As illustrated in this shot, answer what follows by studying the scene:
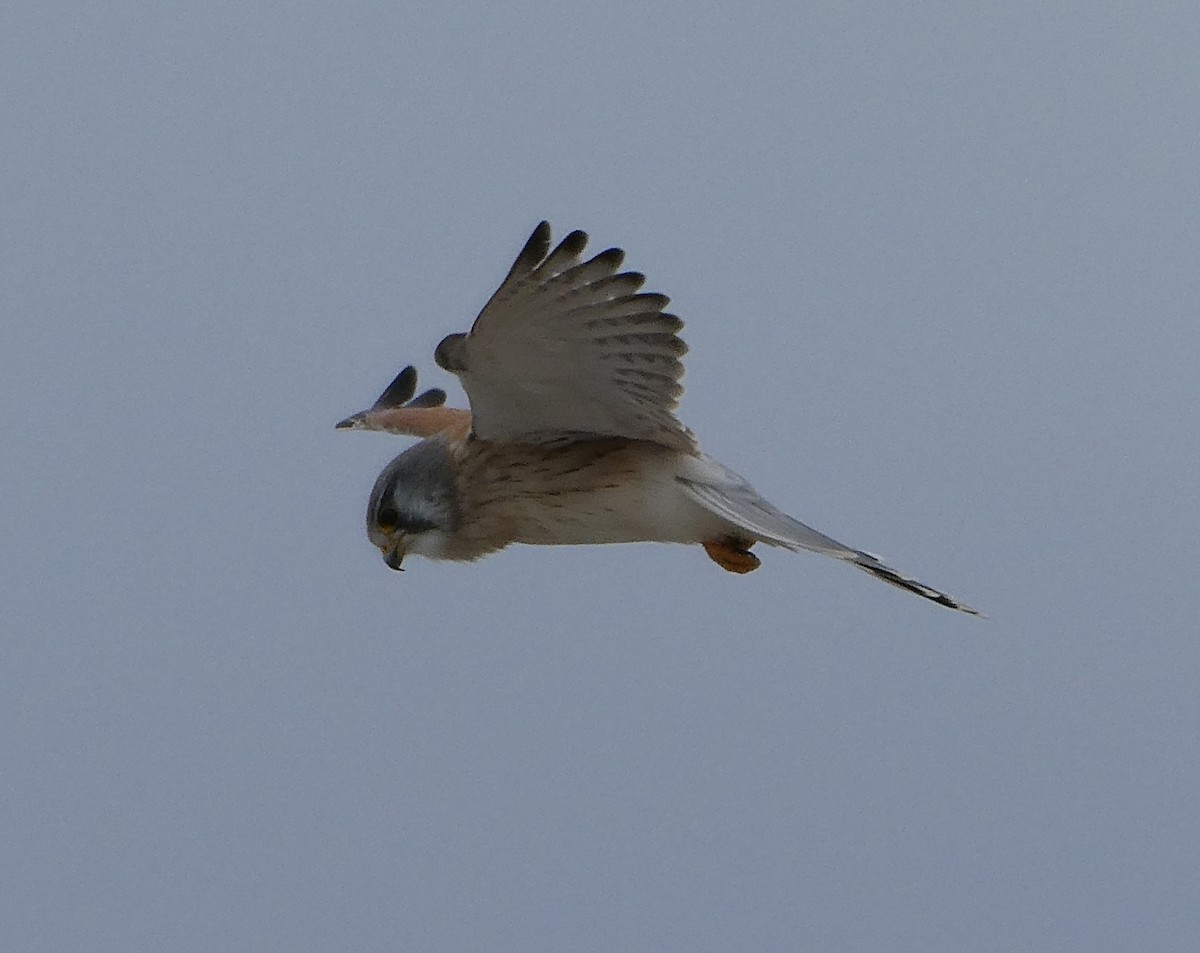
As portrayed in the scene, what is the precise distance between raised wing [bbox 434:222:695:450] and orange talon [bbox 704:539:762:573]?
325mm

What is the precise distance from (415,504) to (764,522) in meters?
0.98

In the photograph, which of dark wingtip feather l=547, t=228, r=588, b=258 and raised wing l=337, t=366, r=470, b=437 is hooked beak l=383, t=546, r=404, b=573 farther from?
dark wingtip feather l=547, t=228, r=588, b=258

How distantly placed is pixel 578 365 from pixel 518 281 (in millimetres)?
368

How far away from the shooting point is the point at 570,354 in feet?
14.8

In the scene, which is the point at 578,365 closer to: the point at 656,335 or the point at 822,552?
the point at 656,335

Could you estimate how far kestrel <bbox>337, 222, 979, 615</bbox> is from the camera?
14.4ft

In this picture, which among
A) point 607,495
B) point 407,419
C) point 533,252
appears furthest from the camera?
point 407,419

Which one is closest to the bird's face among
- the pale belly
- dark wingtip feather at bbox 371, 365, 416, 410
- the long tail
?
the pale belly

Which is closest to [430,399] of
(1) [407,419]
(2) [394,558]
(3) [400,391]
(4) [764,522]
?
(3) [400,391]

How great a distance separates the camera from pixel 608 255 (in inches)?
170

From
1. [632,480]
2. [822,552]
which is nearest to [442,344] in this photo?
[632,480]

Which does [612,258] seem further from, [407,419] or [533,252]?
[407,419]

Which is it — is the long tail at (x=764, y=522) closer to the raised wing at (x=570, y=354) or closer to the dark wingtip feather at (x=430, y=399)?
the raised wing at (x=570, y=354)

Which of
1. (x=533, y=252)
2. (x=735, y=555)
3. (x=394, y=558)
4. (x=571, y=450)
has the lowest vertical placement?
(x=394, y=558)
